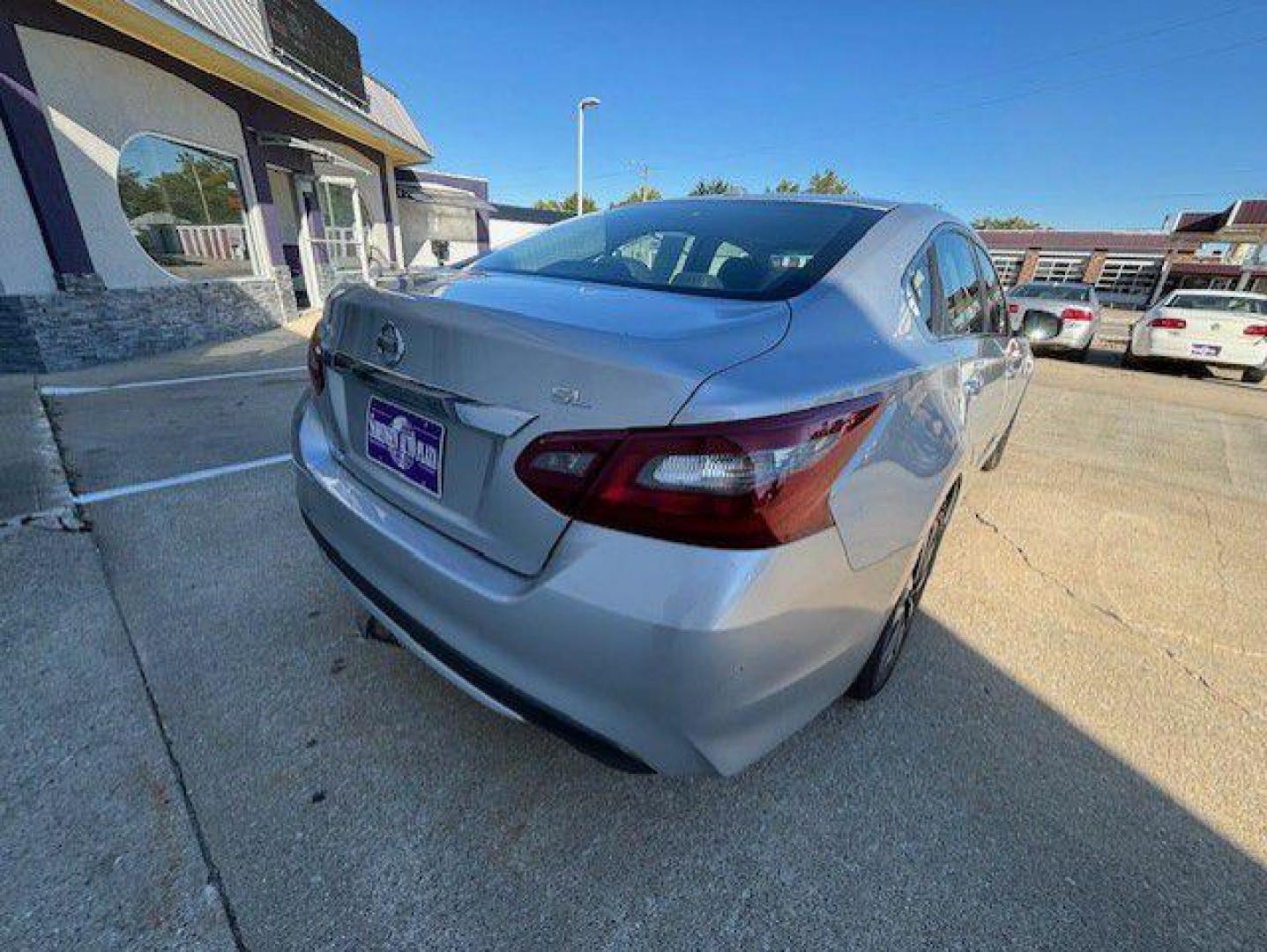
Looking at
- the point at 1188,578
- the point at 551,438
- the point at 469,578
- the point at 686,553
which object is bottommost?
the point at 1188,578

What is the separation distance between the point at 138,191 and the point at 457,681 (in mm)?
8353

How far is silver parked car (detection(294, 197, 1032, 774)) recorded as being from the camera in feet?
3.60

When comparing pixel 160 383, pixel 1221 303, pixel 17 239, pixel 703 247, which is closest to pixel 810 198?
pixel 703 247

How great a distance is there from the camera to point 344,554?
1.68 metres

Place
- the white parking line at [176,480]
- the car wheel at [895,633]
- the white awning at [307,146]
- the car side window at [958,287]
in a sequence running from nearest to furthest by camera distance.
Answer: the car wheel at [895,633] → the car side window at [958,287] → the white parking line at [176,480] → the white awning at [307,146]

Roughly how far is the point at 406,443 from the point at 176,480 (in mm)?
2764

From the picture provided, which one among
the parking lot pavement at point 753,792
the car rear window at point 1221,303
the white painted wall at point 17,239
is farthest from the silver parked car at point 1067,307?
the white painted wall at point 17,239

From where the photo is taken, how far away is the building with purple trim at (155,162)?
18.3 feet

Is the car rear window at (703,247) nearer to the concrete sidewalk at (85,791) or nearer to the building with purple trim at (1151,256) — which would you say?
the concrete sidewalk at (85,791)

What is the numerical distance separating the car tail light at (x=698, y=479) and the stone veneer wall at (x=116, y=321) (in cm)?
716

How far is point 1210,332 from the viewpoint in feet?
29.7

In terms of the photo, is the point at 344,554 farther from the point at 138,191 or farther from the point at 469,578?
the point at 138,191

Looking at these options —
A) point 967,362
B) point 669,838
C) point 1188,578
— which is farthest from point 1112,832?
A: point 1188,578

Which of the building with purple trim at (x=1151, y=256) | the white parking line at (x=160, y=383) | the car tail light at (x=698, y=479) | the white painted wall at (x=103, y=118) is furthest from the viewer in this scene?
the building with purple trim at (x=1151, y=256)
